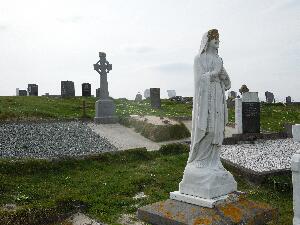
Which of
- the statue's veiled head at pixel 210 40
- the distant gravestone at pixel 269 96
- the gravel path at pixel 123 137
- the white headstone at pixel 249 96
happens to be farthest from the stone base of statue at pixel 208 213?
the distant gravestone at pixel 269 96

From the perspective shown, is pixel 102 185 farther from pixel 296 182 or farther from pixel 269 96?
pixel 269 96

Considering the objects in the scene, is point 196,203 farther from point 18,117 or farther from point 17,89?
point 17,89

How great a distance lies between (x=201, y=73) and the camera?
20.3ft

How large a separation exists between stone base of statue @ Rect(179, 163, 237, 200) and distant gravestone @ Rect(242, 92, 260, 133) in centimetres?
1447

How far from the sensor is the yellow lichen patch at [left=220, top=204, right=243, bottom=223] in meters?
5.67

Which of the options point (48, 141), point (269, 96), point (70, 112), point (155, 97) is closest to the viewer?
point (48, 141)

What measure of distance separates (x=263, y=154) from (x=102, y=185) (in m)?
7.23

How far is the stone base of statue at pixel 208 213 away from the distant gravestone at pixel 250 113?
14.4m

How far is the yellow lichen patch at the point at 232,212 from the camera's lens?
5.67 metres

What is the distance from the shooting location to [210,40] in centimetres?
621

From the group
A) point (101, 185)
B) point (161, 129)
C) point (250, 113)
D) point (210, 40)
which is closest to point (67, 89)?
point (161, 129)

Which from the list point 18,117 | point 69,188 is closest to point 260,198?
point 69,188

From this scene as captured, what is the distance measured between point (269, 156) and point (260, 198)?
498 cm

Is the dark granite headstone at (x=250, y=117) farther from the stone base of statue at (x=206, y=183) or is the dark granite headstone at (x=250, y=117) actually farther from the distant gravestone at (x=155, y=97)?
the stone base of statue at (x=206, y=183)
